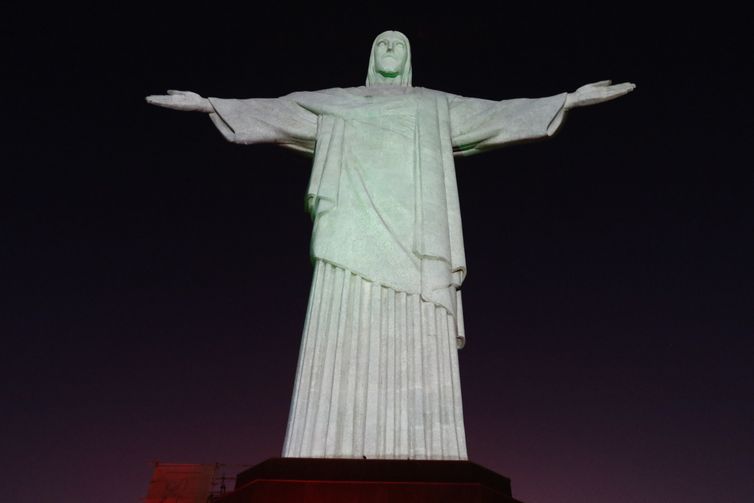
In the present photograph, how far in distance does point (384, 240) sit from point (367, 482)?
9.60 feet

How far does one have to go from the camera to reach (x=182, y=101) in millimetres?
8008

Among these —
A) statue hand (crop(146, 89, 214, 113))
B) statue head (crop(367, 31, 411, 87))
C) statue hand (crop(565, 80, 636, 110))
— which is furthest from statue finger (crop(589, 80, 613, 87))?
statue hand (crop(146, 89, 214, 113))

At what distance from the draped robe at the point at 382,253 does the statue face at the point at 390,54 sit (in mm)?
452

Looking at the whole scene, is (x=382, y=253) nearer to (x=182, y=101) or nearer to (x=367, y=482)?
(x=367, y=482)

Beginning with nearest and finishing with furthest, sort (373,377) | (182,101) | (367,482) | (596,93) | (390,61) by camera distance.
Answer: (367,482) < (373,377) < (596,93) < (182,101) < (390,61)

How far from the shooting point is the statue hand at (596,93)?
771 cm

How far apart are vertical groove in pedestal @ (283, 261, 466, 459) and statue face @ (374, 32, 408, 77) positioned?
3.70 metres

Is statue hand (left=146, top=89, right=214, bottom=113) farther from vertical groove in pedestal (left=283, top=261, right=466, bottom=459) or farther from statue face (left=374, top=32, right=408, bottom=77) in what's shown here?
vertical groove in pedestal (left=283, top=261, right=466, bottom=459)

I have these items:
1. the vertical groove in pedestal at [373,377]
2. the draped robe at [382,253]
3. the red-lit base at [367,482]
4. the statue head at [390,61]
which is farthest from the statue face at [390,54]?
the red-lit base at [367,482]

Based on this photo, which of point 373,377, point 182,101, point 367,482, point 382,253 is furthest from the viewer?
point 182,101

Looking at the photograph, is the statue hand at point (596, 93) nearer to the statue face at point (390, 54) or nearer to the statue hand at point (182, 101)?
the statue face at point (390, 54)

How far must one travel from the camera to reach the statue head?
9070 millimetres

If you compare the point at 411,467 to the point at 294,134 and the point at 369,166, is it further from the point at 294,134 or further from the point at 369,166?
the point at 294,134

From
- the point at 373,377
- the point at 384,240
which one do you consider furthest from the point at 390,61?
the point at 373,377
